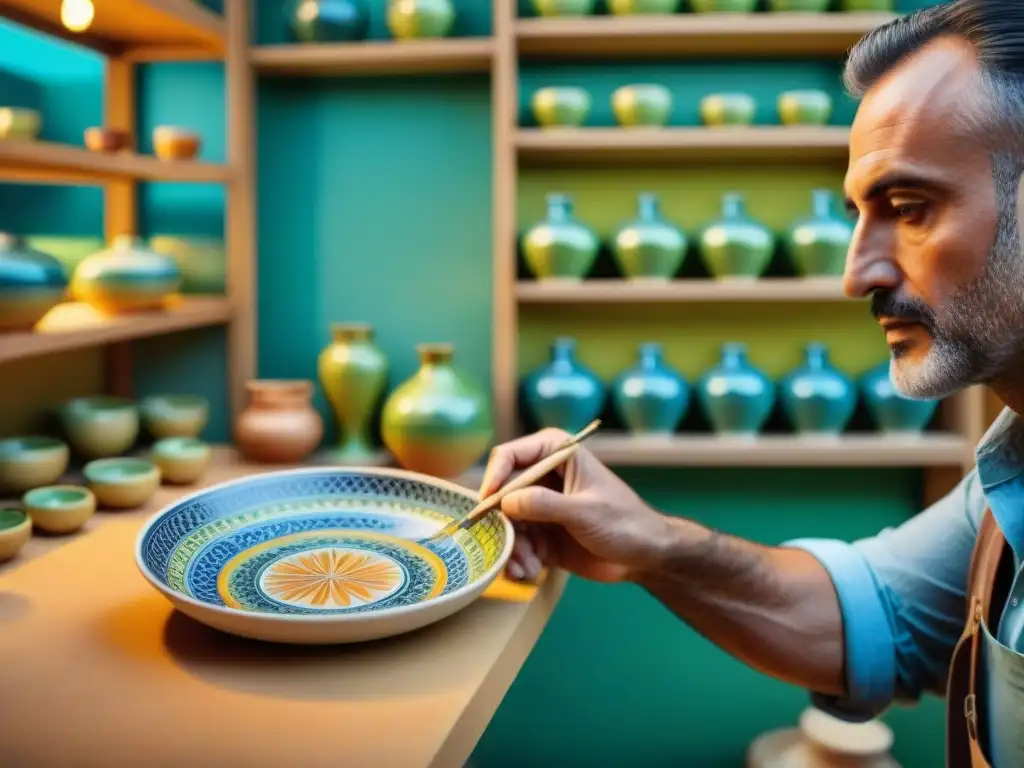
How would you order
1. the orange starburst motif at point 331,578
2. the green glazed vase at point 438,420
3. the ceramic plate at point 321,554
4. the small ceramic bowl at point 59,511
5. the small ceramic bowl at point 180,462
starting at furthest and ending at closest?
the green glazed vase at point 438,420, the small ceramic bowl at point 180,462, the small ceramic bowl at point 59,511, the orange starburst motif at point 331,578, the ceramic plate at point 321,554

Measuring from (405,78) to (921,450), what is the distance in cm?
166

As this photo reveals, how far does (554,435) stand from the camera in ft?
4.48

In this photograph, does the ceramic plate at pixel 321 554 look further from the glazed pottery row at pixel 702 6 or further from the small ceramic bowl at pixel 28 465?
Answer: the glazed pottery row at pixel 702 6

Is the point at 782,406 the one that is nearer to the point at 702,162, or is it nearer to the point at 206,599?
the point at 702,162

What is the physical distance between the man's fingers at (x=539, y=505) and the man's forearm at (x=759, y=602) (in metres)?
0.21

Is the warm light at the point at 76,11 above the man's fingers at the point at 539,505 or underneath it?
above

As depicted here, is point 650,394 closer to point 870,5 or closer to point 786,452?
point 786,452

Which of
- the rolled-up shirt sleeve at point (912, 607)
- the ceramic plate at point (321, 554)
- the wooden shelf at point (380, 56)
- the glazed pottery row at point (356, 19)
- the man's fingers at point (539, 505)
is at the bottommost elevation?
the rolled-up shirt sleeve at point (912, 607)

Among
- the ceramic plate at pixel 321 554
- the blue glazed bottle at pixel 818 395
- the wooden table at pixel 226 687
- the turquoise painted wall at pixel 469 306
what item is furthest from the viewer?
the turquoise painted wall at pixel 469 306

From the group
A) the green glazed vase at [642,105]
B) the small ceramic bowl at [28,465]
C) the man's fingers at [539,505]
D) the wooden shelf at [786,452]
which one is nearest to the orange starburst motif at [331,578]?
the man's fingers at [539,505]

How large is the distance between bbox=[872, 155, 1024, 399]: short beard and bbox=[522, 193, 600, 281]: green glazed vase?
1266 mm

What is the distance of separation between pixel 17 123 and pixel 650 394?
59.3 inches

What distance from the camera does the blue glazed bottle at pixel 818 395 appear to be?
236 cm

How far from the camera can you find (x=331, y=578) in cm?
113
